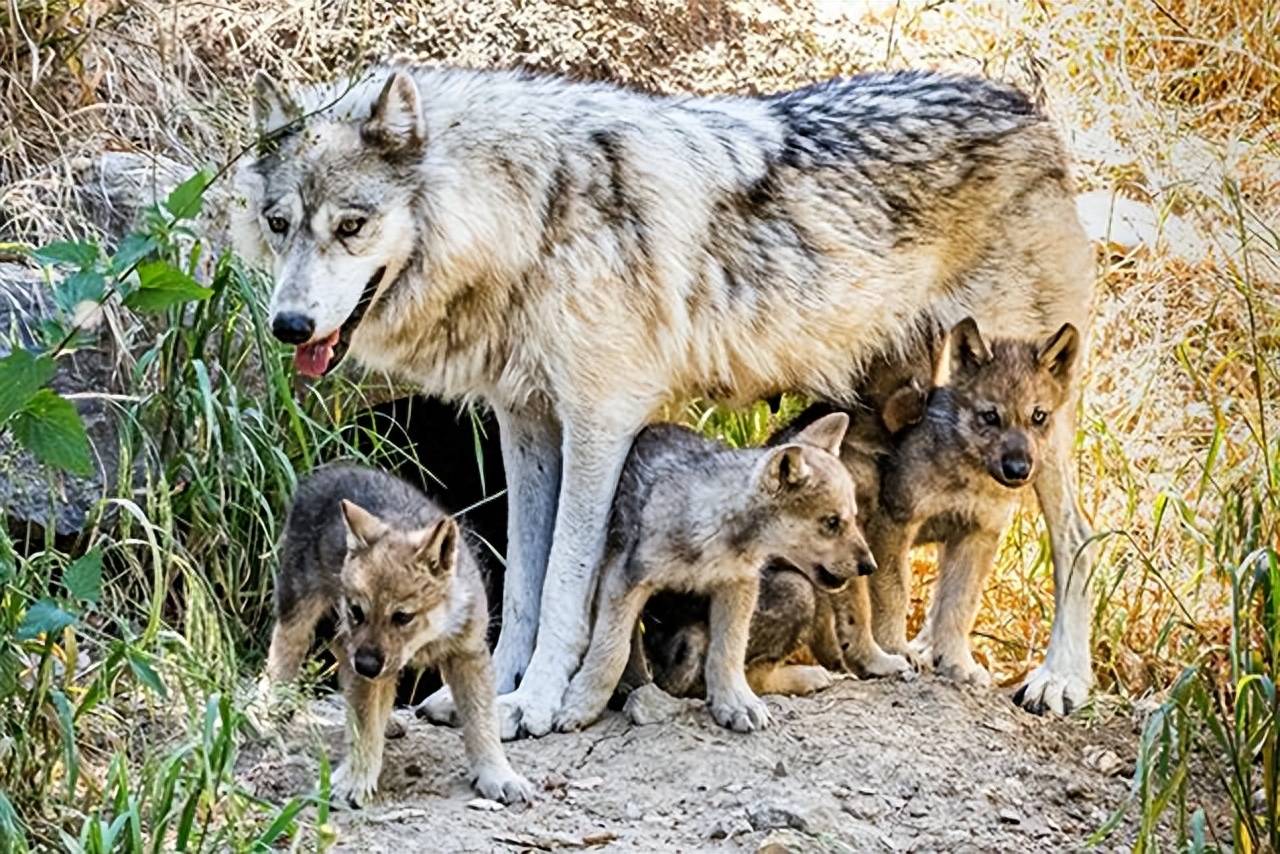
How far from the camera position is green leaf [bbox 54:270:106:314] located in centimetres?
415

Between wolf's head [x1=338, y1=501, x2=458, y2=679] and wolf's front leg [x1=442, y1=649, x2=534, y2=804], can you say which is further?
wolf's front leg [x1=442, y1=649, x2=534, y2=804]

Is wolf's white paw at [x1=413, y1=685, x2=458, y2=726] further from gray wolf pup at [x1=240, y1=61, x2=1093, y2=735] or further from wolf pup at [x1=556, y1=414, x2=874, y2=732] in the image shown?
wolf pup at [x1=556, y1=414, x2=874, y2=732]

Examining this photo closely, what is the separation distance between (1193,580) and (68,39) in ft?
14.2

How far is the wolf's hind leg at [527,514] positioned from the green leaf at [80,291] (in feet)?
7.46

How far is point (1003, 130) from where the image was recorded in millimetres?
6855

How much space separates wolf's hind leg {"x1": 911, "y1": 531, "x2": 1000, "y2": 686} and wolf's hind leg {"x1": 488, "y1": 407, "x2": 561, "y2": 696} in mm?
1298

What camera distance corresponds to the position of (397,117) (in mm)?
5871

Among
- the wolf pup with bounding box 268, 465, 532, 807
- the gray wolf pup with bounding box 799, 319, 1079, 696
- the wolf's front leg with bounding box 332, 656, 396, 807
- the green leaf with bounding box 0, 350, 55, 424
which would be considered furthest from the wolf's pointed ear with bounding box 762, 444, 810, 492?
the green leaf with bounding box 0, 350, 55, 424

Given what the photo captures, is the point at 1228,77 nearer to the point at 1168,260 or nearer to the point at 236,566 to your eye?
the point at 1168,260

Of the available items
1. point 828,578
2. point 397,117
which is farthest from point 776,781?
point 397,117

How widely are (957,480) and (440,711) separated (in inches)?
69.5

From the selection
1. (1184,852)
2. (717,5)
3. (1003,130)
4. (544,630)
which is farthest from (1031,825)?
(717,5)

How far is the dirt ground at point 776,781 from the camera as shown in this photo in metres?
5.07

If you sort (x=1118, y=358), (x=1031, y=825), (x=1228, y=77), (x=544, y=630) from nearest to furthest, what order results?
1. (x=1031, y=825)
2. (x=544, y=630)
3. (x=1118, y=358)
4. (x=1228, y=77)
